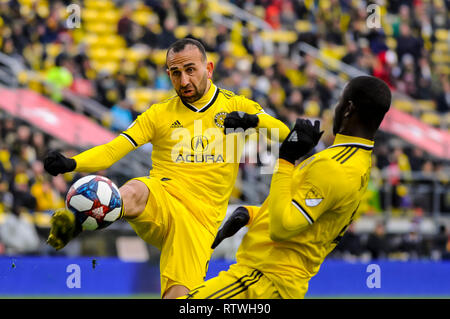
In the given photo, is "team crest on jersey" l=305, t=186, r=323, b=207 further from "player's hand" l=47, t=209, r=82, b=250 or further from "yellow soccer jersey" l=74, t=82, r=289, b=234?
"yellow soccer jersey" l=74, t=82, r=289, b=234

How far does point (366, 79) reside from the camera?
5371 mm

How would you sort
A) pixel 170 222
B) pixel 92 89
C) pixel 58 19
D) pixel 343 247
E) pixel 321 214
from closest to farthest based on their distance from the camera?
1. pixel 321 214
2. pixel 170 222
3. pixel 343 247
4. pixel 92 89
5. pixel 58 19

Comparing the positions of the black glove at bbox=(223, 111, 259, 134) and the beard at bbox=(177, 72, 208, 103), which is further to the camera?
the beard at bbox=(177, 72, 208, 103)

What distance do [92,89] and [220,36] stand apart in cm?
413

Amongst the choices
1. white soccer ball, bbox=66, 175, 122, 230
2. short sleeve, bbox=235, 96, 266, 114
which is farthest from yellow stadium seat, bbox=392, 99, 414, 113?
white soccer ball, bbox=66, 175, 122, 230

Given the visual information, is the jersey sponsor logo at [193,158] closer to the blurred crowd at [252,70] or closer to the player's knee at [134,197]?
the player's knee at [134,197]

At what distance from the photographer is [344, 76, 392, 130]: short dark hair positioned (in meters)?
5.31

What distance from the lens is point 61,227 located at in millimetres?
6117

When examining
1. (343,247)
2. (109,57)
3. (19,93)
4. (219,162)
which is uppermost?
(109,57)

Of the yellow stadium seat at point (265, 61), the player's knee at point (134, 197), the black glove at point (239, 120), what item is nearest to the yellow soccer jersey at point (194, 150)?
the player's knee at point (134, 197)

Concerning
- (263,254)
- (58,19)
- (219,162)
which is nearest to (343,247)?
(58,19)

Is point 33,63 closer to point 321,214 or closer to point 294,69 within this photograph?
point 294,69

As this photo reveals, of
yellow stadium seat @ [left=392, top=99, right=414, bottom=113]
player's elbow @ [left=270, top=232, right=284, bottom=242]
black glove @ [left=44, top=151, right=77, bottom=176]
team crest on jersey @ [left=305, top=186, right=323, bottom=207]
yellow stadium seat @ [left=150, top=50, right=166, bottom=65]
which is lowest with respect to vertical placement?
player's elbow @ [left=270, top=232, right=284, bottom=242]

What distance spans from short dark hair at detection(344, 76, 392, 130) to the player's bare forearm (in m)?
2.31
